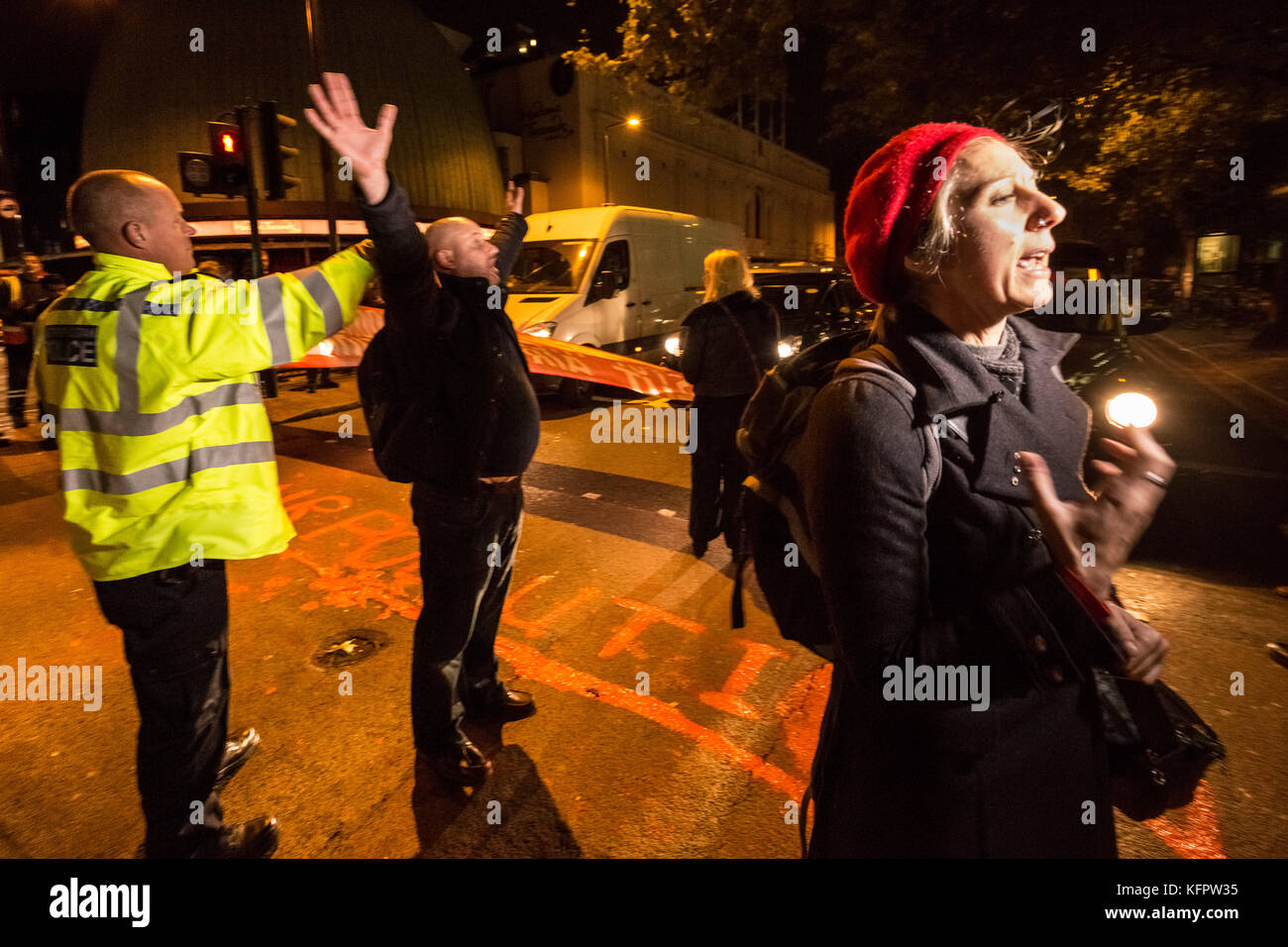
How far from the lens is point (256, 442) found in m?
2.22

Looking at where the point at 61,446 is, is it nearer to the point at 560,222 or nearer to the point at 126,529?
the point at 126,529

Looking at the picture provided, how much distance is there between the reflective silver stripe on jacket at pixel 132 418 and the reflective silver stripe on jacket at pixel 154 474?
104 millimetres

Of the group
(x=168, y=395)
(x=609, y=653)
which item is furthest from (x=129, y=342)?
(x=609, y=653)

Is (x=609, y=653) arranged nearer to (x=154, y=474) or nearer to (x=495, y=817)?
(x=495, y=817)

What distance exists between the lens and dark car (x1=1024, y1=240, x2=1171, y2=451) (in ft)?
15.5

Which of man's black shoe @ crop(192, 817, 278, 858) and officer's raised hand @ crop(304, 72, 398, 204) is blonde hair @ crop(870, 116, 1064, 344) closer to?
officer's raised hand @ crop(304, 72, 398, 204)

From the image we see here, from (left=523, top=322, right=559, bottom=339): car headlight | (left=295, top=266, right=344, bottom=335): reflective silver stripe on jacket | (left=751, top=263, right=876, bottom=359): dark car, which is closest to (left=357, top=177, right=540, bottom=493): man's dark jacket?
(left=295, top=266, right=344, bottom=335): reflective silver stripe on jacket

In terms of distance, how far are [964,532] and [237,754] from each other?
297 cm

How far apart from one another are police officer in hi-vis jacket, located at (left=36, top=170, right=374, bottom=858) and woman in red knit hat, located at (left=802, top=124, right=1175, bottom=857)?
1.42m

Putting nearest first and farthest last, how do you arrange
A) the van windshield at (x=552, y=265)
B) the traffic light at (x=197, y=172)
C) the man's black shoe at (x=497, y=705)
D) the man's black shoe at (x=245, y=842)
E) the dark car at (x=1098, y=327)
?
the man's black shoe at (x=245, y=842)
the man's black shoe at (x=497, y=705)
the dark car at (x=1098, y=327)
the traffic light at (x=197, y=172)
the van windshield at (x=552, y=265)

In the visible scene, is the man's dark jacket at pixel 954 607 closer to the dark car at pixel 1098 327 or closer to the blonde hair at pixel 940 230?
the blonde hair at pixel 940 230

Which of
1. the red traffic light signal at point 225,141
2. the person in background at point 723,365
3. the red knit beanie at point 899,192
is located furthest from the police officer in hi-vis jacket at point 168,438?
the red traffic light signal at point 225,141

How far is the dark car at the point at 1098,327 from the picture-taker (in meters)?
4.74
